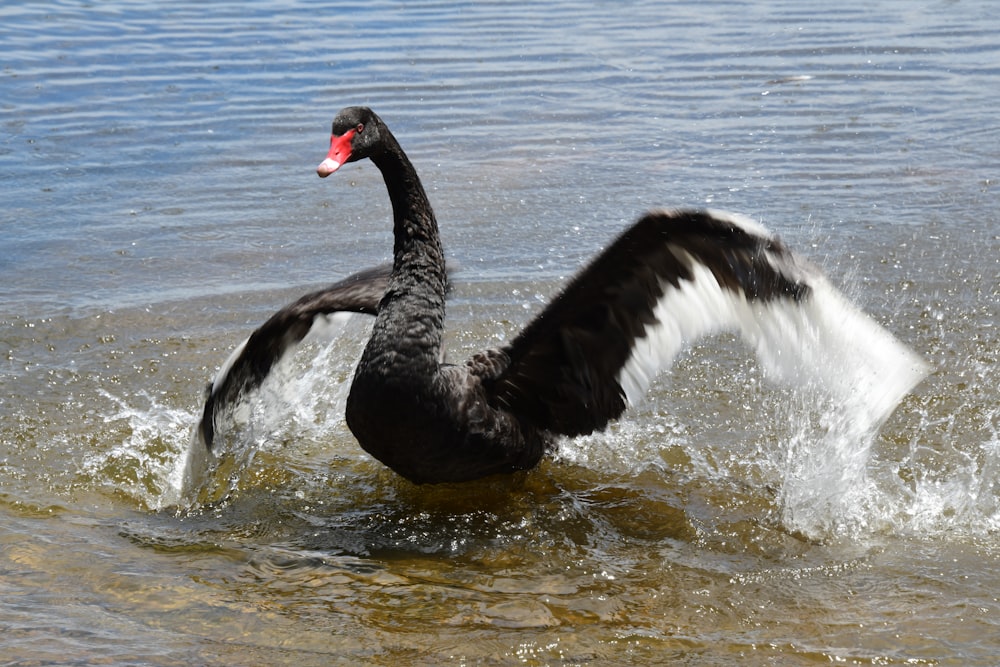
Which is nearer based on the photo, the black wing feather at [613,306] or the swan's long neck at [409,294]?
the black wing feather at [613,306]

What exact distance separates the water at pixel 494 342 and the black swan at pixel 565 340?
352mm

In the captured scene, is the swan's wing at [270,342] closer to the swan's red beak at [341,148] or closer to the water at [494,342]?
the water at [494,342]

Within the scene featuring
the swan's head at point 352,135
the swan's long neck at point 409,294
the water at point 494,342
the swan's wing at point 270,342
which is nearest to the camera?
the water at point 494,342

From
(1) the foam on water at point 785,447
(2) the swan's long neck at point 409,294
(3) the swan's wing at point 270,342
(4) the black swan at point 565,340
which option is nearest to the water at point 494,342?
(1) the foam on water at point 785,447

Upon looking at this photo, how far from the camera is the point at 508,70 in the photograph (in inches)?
473

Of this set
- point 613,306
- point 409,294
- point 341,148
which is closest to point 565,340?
point 613,306

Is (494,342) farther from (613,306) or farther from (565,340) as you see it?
(613,306)

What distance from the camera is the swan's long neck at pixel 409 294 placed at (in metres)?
4.30

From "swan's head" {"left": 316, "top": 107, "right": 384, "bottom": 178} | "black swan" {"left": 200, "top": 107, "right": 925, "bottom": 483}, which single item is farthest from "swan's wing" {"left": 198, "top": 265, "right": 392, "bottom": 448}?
"swan's head" {"left": 316, "top": 107, "right": 384, "bottom": 178}

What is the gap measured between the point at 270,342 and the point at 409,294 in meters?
0.80

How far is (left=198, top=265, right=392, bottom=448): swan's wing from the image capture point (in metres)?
4.86

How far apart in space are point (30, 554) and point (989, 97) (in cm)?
897

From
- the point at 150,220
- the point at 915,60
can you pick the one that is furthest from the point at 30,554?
the point at 915,60

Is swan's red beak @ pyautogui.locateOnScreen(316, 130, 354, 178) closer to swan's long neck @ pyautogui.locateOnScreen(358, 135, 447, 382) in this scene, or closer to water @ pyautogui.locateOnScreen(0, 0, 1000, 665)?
swan's long neck @ pyautogui.locateOnScreen(358, 135, 447, 382)
